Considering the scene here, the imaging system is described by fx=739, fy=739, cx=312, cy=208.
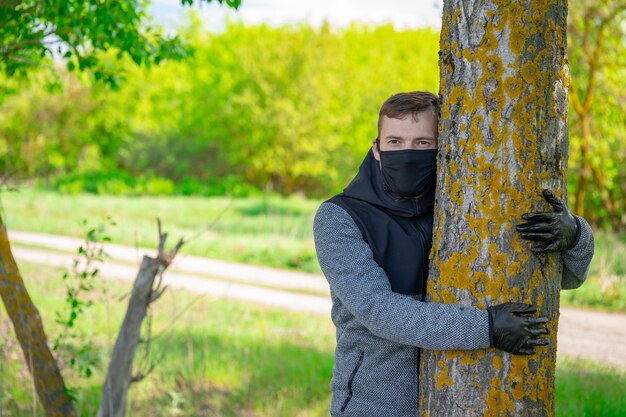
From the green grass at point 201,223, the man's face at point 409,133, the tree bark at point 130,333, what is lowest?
the green grass at point 201,223

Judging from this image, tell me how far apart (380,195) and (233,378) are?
165 inches

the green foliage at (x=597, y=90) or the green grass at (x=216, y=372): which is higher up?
the green foliage at (x=597, y=90)

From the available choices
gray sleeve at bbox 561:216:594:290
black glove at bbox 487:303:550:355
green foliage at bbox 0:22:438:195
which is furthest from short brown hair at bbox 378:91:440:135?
green foliage at bbox 0:22:438:195

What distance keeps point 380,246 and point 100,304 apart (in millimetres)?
7931

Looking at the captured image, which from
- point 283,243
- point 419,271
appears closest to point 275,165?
point 283,243

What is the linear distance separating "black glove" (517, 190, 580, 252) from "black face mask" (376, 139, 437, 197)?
406 millimetres

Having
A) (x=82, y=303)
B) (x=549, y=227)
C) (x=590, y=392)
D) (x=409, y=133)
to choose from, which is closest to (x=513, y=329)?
(x=549, y=227)

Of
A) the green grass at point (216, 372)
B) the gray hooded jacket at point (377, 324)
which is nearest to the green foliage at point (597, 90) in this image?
the green grass at point (216, 372)

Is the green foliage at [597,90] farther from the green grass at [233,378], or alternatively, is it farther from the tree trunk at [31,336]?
the tree trunk at [31,336]

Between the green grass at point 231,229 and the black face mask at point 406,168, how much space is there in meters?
5.32

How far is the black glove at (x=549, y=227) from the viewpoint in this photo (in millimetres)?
2438

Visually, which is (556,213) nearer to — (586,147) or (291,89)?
(586,147)

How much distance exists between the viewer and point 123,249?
51.9 ft

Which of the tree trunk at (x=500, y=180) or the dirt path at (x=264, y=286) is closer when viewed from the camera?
the tree trunk at (x=500, y=180)
